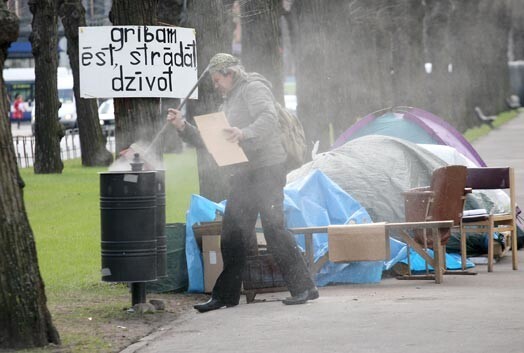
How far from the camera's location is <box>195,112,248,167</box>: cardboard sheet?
9.72 m

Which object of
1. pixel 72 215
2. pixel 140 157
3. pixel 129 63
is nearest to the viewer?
pixel 140 157

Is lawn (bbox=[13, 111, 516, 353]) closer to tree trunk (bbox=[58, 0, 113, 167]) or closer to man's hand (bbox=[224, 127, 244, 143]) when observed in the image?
tree trunk (bbox=[58, 0, 113, 167])

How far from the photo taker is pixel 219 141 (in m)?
9.80

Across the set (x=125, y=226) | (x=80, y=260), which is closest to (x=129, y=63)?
(x=125, y=226)

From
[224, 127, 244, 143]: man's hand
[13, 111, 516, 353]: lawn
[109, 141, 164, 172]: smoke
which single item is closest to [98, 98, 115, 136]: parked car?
[13, 111, 516, 353]: lawn

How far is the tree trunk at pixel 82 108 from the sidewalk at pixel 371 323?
63.2 ft

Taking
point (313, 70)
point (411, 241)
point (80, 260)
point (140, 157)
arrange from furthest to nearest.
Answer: point (313, 70) → point (80, 260) → point (411, 241) → point (140, 157)

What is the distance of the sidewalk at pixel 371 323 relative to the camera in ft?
27.0

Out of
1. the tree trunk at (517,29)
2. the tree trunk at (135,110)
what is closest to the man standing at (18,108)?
the tree trunk at (517,29)

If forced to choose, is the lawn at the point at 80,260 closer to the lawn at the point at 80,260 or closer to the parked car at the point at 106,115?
the lawn at the point at 80,260

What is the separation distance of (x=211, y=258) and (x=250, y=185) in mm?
1306

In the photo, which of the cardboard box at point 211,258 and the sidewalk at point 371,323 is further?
the cardboard box at point 211,258

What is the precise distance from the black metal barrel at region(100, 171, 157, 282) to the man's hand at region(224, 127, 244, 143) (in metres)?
Answer: 0.69

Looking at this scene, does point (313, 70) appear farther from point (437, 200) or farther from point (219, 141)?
point (219, 141)
